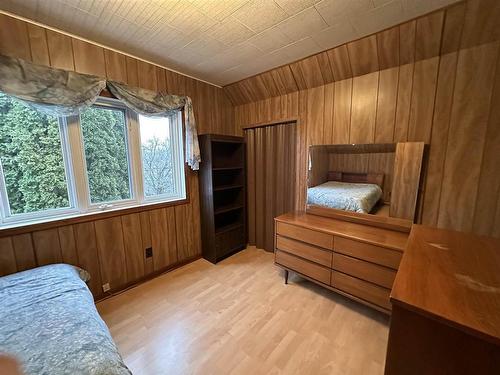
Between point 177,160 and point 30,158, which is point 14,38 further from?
point 177,160

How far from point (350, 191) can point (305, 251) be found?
2.58ft

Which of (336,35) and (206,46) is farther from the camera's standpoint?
(206,46)

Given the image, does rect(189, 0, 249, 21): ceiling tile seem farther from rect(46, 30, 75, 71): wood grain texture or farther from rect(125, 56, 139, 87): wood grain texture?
rect(46, 30, 75, 71): wood grain texture

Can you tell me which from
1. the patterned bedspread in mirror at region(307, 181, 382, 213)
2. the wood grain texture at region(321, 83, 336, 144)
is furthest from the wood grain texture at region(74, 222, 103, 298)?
the wood grain texture at region(321, 83, 336, 144)

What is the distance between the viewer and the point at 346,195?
2170 mm

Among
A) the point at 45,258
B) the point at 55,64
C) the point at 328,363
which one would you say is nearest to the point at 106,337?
the point at 45,258

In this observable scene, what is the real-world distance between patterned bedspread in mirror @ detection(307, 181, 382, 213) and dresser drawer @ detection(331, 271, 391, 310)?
0.69 meters

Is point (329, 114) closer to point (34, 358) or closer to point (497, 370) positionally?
point (497, 370)

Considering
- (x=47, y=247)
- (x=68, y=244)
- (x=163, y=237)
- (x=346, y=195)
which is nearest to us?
(x=47, y=247)

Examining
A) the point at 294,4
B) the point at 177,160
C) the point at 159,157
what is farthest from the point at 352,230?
the point at 159,157

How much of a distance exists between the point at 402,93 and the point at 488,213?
116cm

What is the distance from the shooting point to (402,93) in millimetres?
1805

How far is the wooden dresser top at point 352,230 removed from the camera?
163 cm

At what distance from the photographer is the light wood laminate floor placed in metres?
1.40
